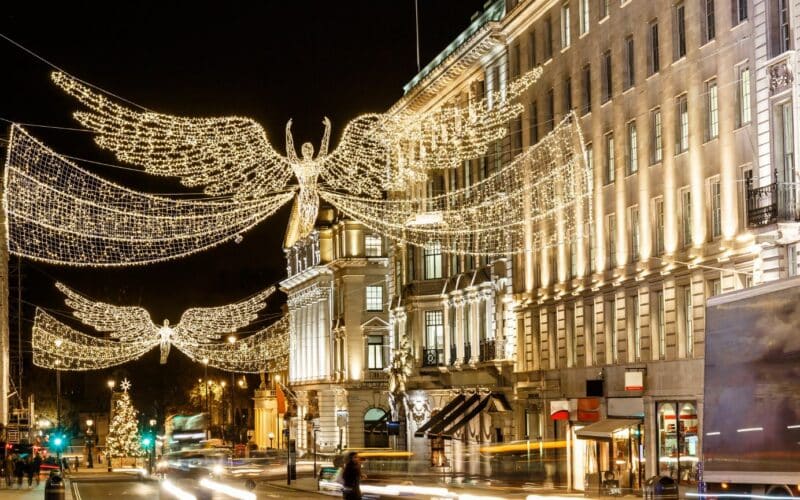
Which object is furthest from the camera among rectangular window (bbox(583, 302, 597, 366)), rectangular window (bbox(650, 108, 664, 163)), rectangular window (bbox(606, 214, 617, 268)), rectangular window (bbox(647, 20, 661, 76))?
rectangular window (bbox(583, 302, 597, 366))

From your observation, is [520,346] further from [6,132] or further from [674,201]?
[6,132]

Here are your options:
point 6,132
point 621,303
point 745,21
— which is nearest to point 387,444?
point 6,132

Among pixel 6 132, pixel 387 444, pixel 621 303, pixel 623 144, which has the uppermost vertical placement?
pixel 6 132

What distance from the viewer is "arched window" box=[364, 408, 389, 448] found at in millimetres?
100188

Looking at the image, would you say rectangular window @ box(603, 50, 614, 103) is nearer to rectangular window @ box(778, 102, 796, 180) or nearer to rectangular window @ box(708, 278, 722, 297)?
rectangular window @ box(708, 278, 722, 297)

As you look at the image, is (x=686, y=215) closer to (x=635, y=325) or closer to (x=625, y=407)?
(x=635, y=325)

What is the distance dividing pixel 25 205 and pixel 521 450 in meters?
30.2

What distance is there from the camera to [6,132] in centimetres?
7262

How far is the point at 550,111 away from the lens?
5772cm

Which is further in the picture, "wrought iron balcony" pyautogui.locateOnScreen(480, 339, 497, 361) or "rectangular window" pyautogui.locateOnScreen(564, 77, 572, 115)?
"wrought iron balcony" pyautogui.locateOnScreen(480, 339, 497, 361)

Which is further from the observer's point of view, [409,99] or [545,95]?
[409,99]

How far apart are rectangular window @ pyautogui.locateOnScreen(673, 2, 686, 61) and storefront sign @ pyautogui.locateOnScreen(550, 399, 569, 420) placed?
48.3ft

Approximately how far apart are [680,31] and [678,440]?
12.4 metres

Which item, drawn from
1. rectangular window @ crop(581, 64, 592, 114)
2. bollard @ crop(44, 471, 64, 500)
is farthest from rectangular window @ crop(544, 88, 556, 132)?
bollard @ crop(44, 471, 64, 500)
